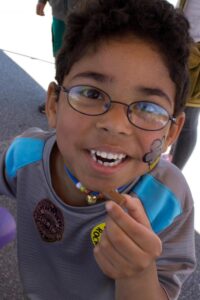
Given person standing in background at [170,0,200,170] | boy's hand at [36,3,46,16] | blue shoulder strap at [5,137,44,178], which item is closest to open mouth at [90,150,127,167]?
blue shoulder strap at [5,137,44,178]

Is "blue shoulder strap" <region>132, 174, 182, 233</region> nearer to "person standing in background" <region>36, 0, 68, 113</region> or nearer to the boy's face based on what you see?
the boy's face

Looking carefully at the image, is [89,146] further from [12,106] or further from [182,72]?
[12,106]

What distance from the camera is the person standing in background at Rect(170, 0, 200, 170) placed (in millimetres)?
1124

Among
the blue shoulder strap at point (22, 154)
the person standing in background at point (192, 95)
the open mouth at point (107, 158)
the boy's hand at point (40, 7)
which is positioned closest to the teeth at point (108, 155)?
the open mouth at point (107, 158)

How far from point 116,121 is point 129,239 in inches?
7.3

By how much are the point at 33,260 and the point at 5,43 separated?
248 centimetres

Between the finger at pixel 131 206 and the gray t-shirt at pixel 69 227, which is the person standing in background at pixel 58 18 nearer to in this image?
the gray t-shirt at pixel 69 227

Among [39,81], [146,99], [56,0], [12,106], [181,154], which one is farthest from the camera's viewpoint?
[39,81]

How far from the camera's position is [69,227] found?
708mm

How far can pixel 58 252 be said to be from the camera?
2.49 ft

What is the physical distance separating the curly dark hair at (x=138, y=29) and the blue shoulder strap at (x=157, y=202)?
0.47 feet

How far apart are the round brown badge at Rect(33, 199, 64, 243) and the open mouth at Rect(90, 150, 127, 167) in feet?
0.61

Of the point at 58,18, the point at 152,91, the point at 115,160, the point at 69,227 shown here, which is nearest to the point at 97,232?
the point at 69,227

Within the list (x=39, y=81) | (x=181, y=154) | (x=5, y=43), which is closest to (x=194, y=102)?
(x=181, y=154)
